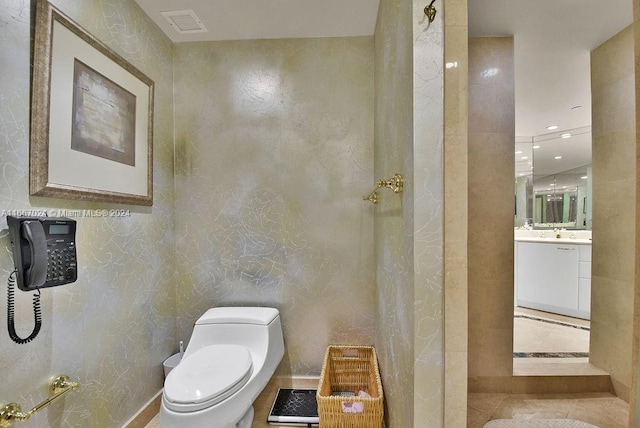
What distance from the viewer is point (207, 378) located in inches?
50.6

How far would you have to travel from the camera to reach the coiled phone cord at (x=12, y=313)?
96cm

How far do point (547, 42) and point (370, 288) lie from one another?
1536 mm

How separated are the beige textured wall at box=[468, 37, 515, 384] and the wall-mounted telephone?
58.5 inches

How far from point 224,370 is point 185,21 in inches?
80.3

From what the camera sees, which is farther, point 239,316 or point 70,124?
point 239,316

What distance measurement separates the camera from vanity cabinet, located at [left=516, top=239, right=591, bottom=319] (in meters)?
0.71

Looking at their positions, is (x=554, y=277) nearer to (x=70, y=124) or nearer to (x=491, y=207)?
(x=491, y=207)

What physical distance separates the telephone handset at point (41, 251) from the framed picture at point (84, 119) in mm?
141

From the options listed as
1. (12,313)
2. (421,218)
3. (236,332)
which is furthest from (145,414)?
(421,218)

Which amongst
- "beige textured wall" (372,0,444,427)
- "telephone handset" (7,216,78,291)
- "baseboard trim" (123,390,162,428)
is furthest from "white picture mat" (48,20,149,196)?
"beige textured wall" (372,0,444,427)

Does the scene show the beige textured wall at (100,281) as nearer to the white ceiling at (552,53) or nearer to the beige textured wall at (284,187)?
the beige textured wall at (284,187)

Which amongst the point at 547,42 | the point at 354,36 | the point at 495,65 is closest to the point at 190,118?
the point at 354,36

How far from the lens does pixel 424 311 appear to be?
2.92 ft

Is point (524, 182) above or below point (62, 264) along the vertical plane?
above
